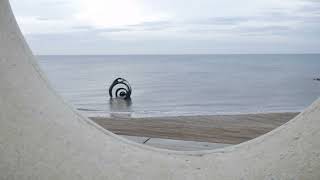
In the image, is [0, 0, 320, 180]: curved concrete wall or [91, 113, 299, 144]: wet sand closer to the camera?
[0, 0, 320, 180]: curved concrete wall

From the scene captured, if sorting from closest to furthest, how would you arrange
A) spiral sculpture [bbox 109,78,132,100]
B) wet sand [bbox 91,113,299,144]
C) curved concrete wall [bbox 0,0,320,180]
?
curved concrete wall [bbox 0,0,320,180] < wet sand [bbox 91,113,299,144] < spiral sculpture [bbox 109,78,132,100]

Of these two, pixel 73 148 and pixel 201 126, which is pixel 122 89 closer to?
pixel 201 126

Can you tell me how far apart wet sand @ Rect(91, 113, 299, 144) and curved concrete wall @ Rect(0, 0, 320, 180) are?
1956 mm

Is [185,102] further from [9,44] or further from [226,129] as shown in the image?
[9,44]

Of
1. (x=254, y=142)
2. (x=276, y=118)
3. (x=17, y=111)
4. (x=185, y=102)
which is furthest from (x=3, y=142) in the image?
(x=185, y=102)

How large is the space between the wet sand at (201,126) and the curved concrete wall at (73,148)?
1956 mm

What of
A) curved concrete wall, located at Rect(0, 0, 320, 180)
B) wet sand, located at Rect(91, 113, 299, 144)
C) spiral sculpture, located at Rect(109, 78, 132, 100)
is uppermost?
spiral sculpture, located at Rect(109, 78, 132, 100)

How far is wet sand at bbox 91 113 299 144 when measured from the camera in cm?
437

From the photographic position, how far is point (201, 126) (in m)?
4.90

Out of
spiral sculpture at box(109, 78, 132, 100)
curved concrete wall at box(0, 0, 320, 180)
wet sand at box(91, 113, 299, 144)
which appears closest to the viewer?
curved concrete wall at box(0, 0, 320, 180)

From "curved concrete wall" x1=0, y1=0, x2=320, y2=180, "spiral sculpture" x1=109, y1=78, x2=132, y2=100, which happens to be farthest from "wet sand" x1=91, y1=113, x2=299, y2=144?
"spiral sculpture" x1=109, y1=78, x2=132, y2=100

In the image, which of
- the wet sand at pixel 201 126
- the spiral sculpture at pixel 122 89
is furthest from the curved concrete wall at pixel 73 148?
the spiral sculpture at pixel 122 89

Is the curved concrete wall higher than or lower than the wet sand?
lower

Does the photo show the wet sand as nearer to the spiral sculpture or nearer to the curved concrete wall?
the curved concrete wall
